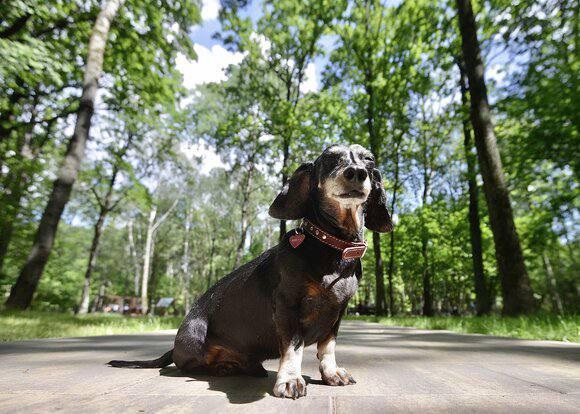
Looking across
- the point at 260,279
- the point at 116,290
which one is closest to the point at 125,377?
the point at 260,279

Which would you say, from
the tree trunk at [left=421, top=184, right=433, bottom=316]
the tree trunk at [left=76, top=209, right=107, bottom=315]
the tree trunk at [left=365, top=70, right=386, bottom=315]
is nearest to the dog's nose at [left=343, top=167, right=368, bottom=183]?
the tree trunk at [left=365, top=70, right=386, bottom=315]

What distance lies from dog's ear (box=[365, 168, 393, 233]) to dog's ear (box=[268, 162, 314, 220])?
0.46 meters

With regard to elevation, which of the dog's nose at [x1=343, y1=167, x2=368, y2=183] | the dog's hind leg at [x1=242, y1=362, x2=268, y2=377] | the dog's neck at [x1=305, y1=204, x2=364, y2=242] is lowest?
the dog's hind leg at [x1=242, y1=362, x2=268, y2=377]

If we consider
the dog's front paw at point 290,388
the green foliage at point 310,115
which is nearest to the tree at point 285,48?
the green foliage at point 310,115

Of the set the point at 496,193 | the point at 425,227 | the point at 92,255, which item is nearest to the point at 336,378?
the point at 496,193

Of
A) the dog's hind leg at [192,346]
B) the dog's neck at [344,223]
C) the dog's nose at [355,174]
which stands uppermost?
→ the dog's nose at [355,174]

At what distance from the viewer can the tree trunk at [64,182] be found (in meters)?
7.83

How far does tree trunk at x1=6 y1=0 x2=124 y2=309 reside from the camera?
7.83 metres

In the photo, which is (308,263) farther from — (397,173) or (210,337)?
(397,173)

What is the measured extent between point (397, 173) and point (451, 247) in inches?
391

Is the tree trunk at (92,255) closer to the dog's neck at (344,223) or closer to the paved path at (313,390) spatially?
the paved path at (313,390)

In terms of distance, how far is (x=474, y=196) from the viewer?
15211mm

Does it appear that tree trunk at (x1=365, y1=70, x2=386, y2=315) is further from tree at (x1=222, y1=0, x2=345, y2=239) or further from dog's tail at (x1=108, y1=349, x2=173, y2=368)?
dog's tail at (x1=108, y1=349, x2=173, y2=368)

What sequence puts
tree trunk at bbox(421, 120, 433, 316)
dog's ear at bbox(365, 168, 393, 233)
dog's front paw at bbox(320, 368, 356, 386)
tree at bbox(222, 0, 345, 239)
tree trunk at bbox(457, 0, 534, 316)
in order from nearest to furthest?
dog's front paw at bbox(320, 368, 356, 386)
dog's ear at bbox(365, 168, 393, 233)
tree trunk at bbox(457, 0, 534, 316)
tree at bbox(222, 0, 345, 239)
tree trunk at bbox(421, 120, 433, 316)
